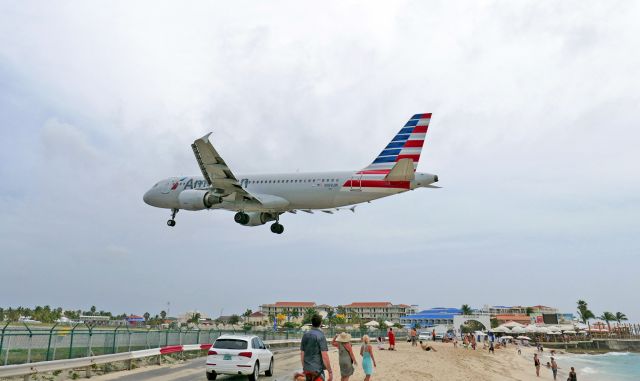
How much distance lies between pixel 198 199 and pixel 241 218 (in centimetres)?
311

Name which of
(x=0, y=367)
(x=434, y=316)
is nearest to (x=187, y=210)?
(x=0, y=367)

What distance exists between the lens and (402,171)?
2708 cm

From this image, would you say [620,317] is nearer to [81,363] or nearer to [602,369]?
[602,369]

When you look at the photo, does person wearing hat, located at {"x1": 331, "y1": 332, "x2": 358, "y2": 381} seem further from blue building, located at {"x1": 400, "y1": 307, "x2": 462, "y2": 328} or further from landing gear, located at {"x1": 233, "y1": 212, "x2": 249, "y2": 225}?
blue building, located at {"x1": 400, "y1": 307, "x2": 462, "y2": 328}

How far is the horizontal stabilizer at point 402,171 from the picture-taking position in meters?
26.7

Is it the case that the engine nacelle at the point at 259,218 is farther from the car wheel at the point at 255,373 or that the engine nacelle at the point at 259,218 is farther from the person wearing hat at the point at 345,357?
the person wearing hat at the point at 345,357

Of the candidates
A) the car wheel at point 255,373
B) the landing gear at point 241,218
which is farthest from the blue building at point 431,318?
the car wheel at point 255,373

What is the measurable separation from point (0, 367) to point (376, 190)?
68.7 ft

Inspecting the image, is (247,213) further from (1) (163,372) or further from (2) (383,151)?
(1) (163,372)

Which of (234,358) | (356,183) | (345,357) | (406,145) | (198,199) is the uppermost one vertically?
(406,145)

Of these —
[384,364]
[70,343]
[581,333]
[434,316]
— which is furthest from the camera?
[434,316]

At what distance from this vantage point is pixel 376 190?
29.1 m

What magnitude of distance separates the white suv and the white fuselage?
52.0ft

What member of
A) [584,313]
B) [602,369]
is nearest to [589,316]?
[584,313]
